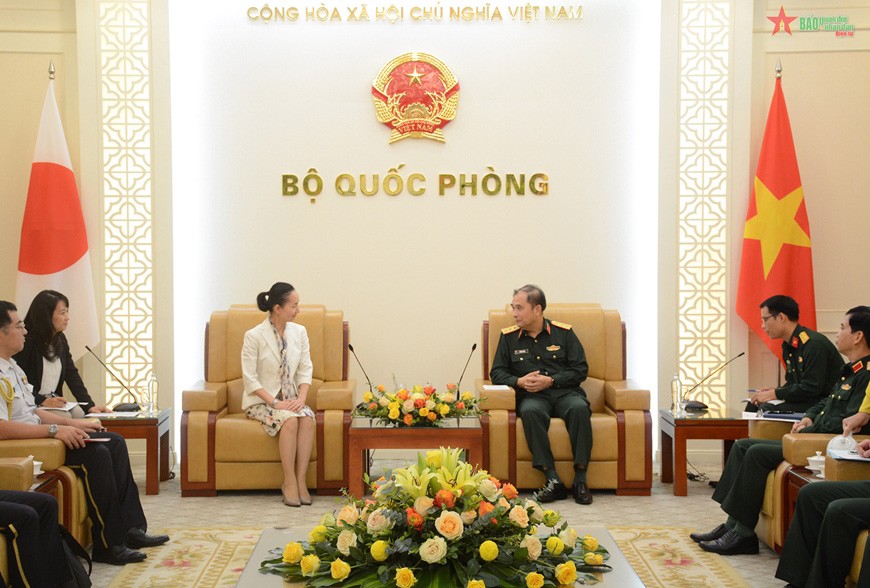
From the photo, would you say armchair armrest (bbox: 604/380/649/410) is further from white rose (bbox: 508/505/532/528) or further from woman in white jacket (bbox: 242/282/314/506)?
white rose (bbox: 508/505/532/528)

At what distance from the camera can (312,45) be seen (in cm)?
722

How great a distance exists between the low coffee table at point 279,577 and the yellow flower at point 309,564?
0.40ft

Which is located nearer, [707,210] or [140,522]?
[140,522]

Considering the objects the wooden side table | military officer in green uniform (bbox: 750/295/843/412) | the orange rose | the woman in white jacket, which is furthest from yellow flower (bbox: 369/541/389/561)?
military officer in green uniform (bbox: 750/295/843/412)

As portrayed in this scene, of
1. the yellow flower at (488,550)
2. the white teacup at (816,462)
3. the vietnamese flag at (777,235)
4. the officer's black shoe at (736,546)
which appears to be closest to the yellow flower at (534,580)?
the yellow flower at (488,550)

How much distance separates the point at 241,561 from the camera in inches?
187

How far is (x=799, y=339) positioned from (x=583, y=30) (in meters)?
2.97

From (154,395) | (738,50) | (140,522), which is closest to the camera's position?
(140,522)

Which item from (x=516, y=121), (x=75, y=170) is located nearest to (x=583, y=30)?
(x=516, y=121)

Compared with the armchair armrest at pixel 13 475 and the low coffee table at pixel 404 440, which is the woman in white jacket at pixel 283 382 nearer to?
the low coffee table at pixel 404 440

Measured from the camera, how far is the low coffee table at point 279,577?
3.12 m

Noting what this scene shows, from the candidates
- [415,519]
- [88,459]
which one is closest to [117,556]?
[88,459]

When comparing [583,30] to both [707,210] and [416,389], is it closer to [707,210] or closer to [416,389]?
[707,210]

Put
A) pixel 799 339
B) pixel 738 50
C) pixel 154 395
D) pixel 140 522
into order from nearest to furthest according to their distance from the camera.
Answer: pixel 140 522, pixel 799 339, pixel 154 395, pixel 738 50
